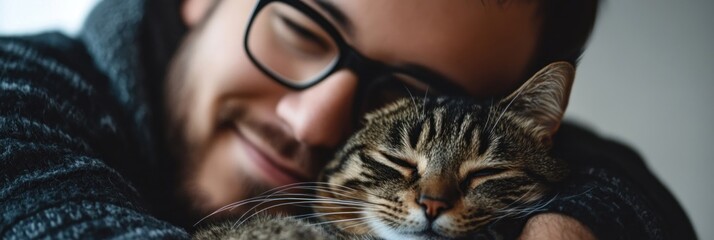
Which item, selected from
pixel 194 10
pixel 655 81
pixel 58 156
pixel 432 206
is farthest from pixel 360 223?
pixel 655 81

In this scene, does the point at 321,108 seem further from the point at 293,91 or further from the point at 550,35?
the point at 550,35

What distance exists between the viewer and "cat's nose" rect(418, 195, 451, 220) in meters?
0.61

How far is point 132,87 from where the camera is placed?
855 millimetres

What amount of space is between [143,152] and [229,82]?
0.19 metres

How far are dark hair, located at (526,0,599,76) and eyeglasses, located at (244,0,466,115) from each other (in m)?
0.14

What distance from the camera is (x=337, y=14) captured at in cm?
73

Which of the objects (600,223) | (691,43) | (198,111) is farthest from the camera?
(691,43)

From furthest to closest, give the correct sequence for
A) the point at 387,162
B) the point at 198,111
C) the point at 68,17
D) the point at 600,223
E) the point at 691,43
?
the point at 68,17 < the point at 691,43 < the point at 198,111 < the point at 387,162 < the point at 600,223

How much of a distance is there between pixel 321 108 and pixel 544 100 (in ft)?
0.98

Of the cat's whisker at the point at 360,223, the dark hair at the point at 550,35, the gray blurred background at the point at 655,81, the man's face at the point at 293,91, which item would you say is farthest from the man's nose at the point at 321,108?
the gray blurred background at the point at 655,81

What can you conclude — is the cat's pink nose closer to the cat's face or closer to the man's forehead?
the cat's face

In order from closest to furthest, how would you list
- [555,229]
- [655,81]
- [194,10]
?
[555,229], [194,10], [655,81]

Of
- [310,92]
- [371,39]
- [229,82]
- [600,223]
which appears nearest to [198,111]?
[229,82]

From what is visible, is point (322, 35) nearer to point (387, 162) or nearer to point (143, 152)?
point (387, 162)
